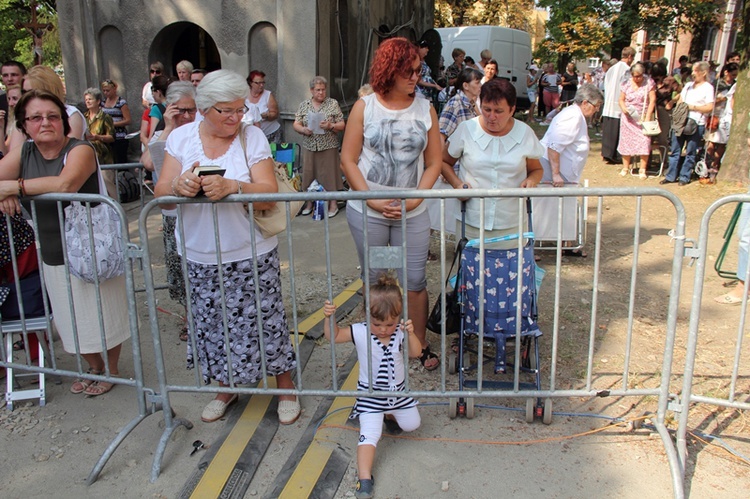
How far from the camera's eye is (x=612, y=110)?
1182 cm

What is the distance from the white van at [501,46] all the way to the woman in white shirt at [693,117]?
9.95 m

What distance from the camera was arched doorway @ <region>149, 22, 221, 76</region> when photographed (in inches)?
436

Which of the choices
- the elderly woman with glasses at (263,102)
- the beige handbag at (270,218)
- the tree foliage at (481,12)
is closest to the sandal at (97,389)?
the beige handbag at (270,218)

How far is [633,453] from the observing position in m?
3.31

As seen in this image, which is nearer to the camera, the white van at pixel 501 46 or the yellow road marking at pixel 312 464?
the yellow road marking at pixel 312 464

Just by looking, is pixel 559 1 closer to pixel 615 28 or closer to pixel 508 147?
pixel 615 28

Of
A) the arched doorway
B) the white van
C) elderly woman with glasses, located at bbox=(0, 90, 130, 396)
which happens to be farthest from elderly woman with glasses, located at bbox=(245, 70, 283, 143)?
the white van

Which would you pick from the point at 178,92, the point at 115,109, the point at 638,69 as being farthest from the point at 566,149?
the point at 115,109

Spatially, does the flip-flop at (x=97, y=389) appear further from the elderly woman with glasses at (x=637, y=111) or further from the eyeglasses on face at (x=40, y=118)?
the elderly woman with glasses at (x=637, y=111)

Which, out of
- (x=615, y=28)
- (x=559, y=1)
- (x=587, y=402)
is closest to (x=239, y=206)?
(x=587, y=402)

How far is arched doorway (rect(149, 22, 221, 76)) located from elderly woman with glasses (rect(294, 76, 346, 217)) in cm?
407

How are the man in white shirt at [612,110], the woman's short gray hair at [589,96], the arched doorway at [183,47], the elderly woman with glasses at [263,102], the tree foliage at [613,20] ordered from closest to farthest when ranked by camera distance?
the woman's short gray hair at [589,96], the elderly woman with glasses at [263,102], the arched doorway at [183,47], the man in white shirt at [612,110], the tree foliage at [613,20]

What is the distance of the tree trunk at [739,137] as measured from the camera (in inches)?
380

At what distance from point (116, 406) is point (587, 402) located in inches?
115
